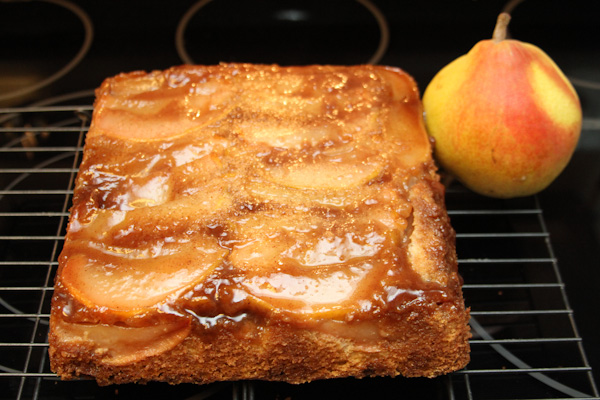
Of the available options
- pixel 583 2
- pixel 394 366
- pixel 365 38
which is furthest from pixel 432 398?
pixel 583 2

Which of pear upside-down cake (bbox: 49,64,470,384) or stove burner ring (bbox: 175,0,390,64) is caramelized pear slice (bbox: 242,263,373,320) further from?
stove burner ring (bbox: 175,0,390,64)

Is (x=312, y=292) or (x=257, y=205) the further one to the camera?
(x=257, y=205)

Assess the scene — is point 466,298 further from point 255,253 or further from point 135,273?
point 135,273

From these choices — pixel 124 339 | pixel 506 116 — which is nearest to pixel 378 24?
pixel 506 116

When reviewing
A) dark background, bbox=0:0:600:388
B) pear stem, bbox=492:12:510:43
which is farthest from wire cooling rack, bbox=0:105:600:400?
pear stem, bbox=492:12:510:43

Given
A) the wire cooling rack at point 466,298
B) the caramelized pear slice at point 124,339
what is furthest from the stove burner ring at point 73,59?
the caramelized pear slice at point 124,339
